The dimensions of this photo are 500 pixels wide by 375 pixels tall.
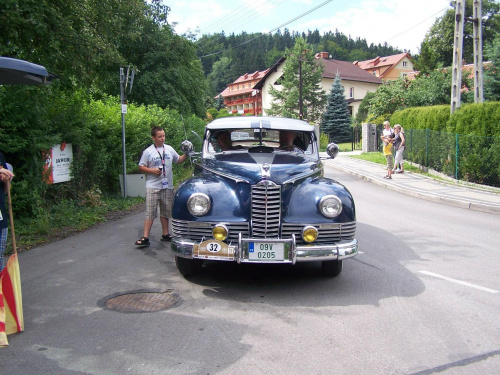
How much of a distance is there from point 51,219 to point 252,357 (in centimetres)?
639

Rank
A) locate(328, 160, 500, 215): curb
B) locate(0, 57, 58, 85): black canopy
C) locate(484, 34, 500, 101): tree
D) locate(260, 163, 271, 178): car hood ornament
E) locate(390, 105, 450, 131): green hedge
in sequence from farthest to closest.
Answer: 1. locate(484, 34, 500, 101): tree
2. locate(390, 105, 450, 131): green hedge
3. locate(328, 160, 500, 215): curb
4. locate(260, 163, 271, 178): car hood ornament
5. locate(0, 57, 58, 85): black canopy

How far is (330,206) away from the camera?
217 inches

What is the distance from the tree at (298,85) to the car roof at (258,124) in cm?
5404

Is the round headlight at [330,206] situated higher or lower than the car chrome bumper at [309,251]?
higher

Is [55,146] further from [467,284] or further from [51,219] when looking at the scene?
[467,284]

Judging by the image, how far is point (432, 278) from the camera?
604 centimetres

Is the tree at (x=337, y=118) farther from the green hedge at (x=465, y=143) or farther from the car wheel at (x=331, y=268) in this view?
the car wheel at (x=331, y=268)

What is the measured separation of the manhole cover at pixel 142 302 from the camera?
4.93 metres

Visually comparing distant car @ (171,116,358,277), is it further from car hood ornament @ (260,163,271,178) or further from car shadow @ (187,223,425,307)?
→ car shadow @ (187,223,425,307)

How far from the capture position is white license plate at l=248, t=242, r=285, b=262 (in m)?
5.15

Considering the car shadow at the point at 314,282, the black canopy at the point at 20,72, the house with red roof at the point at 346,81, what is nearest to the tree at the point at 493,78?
the car shadow at the point at 314,282

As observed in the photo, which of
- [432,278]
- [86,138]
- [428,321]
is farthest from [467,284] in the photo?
[86,138]

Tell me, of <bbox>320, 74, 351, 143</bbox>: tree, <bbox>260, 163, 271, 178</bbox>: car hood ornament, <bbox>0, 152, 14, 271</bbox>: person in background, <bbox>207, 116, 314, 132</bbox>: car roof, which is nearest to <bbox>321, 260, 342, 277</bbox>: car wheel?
<bbox>260, 163, 271, 178</bbox>: car hood ornament

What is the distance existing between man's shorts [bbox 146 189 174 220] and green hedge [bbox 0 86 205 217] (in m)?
2.50
